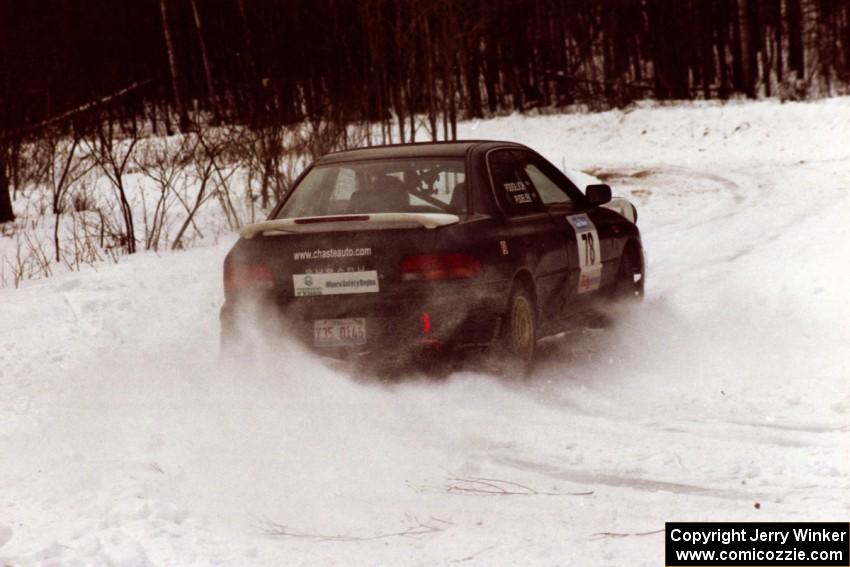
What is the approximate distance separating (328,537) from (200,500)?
2.71 ft

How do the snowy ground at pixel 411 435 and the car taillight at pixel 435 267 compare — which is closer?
the snowy ground at pixel 411 435

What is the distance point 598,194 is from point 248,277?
9.08 feet

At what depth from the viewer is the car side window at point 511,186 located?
7926 mm

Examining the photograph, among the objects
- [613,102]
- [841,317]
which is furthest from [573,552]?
[613,102]

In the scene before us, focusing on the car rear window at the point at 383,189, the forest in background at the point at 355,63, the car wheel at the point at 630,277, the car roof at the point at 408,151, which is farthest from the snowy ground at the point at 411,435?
the forest in background at the point at 355,63

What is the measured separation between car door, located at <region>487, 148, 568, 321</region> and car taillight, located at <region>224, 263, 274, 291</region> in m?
1.48

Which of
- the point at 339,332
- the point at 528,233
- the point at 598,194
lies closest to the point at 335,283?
the point at 339,332

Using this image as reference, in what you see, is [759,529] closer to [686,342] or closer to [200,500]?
[200,500]

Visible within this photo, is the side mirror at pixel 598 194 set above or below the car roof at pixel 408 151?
below

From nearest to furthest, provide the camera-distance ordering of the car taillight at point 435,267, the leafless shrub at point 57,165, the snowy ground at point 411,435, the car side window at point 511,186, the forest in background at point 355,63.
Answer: the snowy ground at point 411,435, the car taillight at point 435,267, the car side window at point 511,186, the forest in background at point 355,63, the leafless shrub at point 57,165

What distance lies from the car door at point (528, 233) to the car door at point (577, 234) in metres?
0.10

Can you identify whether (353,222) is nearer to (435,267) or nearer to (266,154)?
(435,267)

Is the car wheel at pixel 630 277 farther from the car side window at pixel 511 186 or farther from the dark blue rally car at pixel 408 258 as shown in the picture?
the car side window at pixel 511 186

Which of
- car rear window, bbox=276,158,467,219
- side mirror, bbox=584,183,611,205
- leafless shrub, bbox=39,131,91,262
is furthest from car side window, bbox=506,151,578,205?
leafless shrub, bbox=39,131,91,262
